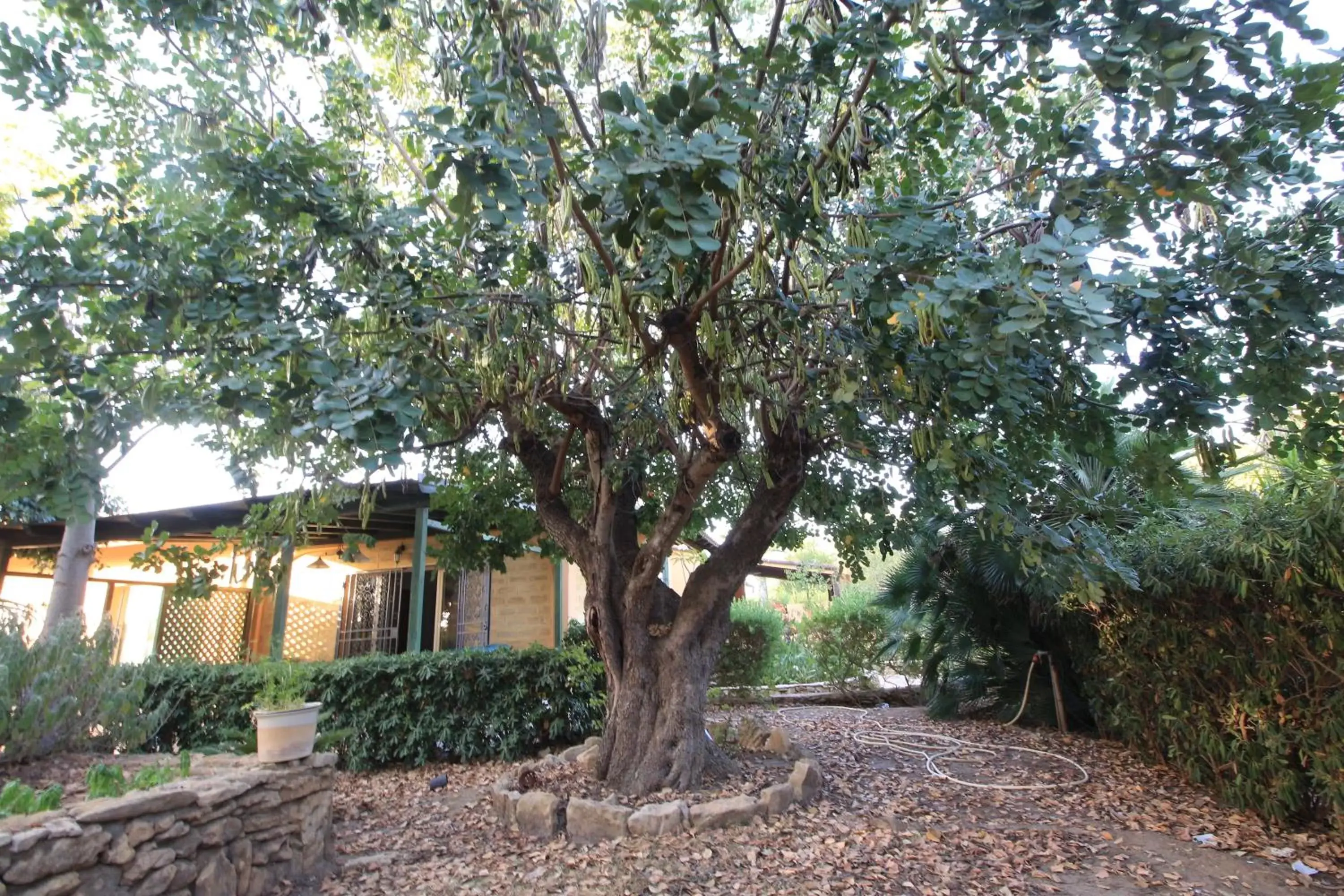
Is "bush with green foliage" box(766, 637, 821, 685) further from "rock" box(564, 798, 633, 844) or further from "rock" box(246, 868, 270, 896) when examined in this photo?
"rock" box(246, 868, 270, 896)

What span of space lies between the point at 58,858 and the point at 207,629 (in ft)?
31.3

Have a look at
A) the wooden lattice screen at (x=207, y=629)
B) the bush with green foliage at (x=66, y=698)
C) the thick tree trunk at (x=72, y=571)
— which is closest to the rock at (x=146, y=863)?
the bush with green foliage at (x=66, y=698)

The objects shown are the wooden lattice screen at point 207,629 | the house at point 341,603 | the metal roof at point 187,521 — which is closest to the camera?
the metal roof at point 187,521

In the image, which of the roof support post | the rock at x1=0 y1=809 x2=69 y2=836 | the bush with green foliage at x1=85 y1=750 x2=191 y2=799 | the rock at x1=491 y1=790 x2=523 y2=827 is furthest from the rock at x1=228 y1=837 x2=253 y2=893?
the roof support post

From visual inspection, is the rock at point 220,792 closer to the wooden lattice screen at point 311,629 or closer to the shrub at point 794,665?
the wooden lattice screen at point 311,629

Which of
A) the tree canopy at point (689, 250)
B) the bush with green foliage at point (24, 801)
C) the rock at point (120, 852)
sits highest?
the tree canopy at point (689, 250)

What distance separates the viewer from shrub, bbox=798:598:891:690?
1116 cm

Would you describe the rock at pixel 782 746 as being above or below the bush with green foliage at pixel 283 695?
below

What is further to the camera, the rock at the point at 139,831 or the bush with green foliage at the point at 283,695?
the bush with green foliage at the point at 283,695

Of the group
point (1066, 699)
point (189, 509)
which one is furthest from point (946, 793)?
point (189, 509)

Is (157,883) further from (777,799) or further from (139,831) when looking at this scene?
(777,799)

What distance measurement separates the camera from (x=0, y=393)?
3307 mm

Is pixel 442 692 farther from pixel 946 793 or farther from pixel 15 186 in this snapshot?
pixel 15 186

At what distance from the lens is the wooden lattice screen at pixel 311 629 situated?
11.5 metres
